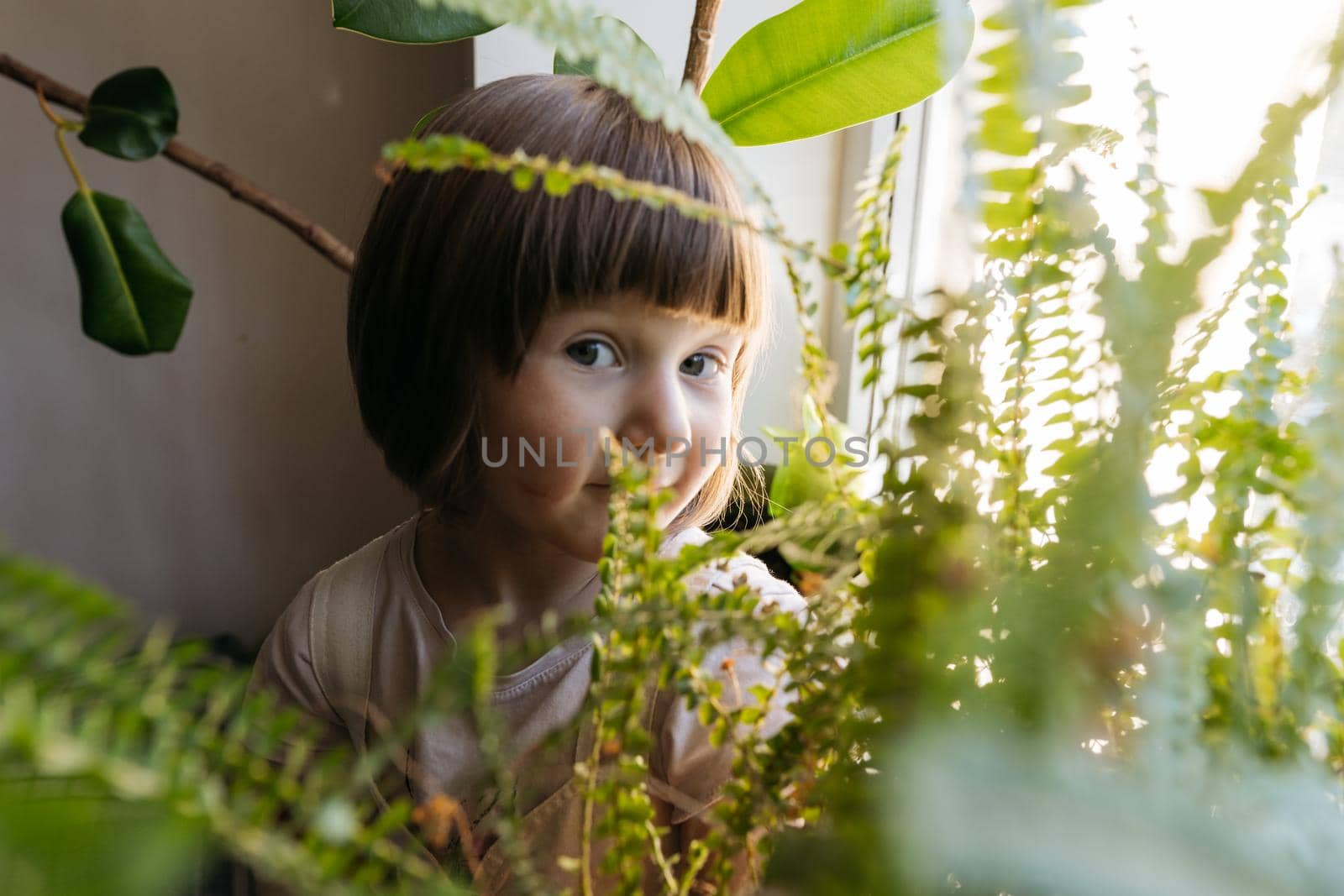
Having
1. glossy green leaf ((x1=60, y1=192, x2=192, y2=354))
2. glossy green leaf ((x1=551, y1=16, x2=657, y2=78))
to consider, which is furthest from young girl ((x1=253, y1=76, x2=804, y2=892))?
glossy green leaf ((x1=60, y1=192, x2=192, y2=354))

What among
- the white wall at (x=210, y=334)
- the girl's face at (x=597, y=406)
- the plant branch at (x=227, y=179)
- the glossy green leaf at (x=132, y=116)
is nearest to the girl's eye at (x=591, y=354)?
the girl's face at (x=597, y=406)

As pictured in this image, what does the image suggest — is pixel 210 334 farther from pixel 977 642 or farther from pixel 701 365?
pixel 977 642

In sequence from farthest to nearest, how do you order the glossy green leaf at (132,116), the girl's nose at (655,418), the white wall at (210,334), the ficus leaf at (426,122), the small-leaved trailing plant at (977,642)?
the white wall at (210,334), the glossy green leaf at (132,116), the ficus leaf at (426,122), the girl's nose at (655,418), the small-leaved trailing plant at (977,642)

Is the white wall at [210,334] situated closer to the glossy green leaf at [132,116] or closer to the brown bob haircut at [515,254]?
the glossy green leaf at [132,116]

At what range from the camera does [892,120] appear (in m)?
1.12

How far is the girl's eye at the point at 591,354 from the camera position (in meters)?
0.58

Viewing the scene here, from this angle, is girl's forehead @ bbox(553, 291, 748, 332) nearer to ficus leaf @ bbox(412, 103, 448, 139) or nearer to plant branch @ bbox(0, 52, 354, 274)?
ficus leaf @ bbox(412, 103, 448, 139)

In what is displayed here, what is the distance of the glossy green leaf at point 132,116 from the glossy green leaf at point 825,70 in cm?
65

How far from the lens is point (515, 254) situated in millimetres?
575

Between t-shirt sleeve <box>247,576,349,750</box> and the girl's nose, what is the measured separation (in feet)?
1.15

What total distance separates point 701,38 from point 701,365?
0.30 m

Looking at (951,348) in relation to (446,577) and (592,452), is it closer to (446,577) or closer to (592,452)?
(592,452)

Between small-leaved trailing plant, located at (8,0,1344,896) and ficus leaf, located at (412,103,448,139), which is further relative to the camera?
ficus leaf, located at (412,103,448,139)

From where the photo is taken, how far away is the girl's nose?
1.81ft
